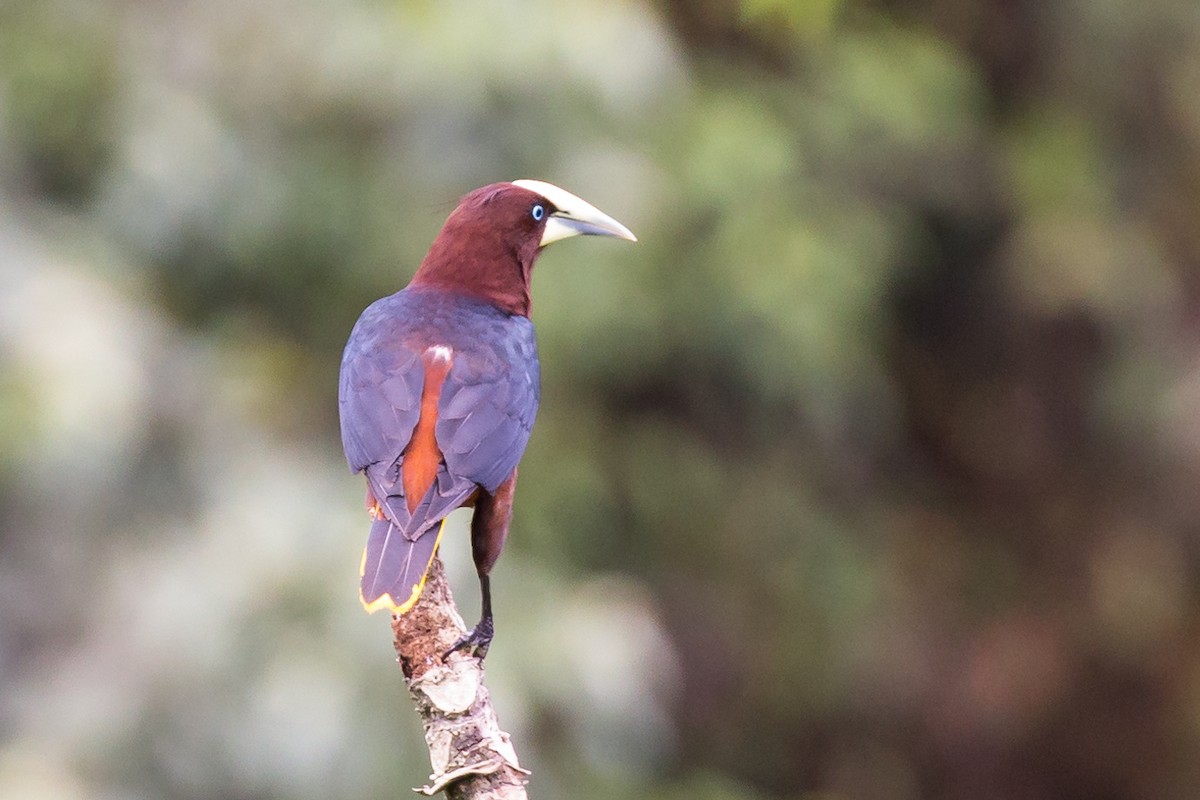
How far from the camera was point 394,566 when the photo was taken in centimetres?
270

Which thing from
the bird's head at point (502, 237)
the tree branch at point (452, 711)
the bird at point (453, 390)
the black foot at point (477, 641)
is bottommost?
the tree branch at point (452, 711)

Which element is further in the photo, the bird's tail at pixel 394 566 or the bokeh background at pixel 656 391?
the bokeh background at pixel 656 391

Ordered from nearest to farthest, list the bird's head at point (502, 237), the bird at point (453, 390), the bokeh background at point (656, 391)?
the bird at point (453, 390) < the bird's head at point (502, 237) < the bokeh background at point (656, 391)

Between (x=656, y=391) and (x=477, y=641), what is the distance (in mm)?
3824

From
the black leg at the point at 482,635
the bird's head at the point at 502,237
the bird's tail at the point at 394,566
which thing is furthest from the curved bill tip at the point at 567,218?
the bird's tail at the point at 394,566

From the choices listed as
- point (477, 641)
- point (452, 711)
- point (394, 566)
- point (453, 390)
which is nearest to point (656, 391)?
point (453, 390)

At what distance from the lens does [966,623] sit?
25.0 ft

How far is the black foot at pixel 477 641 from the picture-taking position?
2699mm

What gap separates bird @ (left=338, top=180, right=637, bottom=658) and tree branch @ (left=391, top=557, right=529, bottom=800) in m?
0.05

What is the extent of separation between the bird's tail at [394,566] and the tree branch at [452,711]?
2.9 inches

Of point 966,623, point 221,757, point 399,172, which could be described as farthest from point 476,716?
point 966,623

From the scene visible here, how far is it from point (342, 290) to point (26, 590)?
138cm

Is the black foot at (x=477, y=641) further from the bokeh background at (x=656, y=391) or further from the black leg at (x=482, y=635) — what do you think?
the bokeh background at (x=656, y=391)

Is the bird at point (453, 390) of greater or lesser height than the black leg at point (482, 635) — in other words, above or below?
above
